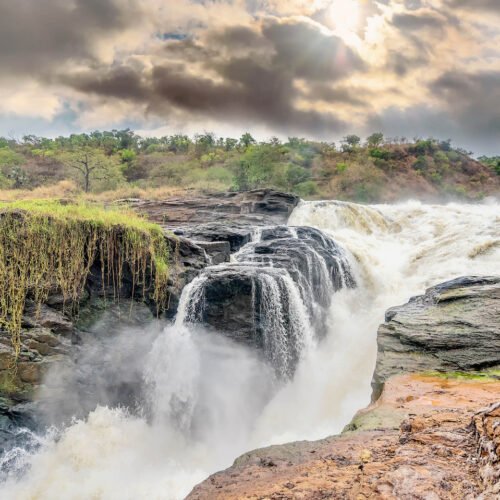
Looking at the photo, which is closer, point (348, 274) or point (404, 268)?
point (348, 274)

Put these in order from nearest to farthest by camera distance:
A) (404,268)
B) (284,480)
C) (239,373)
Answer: (284,480) → (239,373) → (404,268)

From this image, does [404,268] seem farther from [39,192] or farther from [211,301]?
[39,192]

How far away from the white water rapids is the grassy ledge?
4.79 feet

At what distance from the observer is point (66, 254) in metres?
7.54

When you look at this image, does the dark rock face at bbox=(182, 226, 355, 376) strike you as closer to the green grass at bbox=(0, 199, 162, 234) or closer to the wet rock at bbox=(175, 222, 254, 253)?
the green grass at bbox=(0, 199, 162, 234)

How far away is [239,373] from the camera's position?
27.9 ft

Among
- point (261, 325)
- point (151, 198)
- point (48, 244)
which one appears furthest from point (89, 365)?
point (151, 198)

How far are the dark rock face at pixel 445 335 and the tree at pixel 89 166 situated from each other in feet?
88.7

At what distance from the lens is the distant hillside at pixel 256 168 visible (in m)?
31.5

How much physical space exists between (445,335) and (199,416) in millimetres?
5011

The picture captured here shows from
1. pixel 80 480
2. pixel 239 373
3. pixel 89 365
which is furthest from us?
pixel 239 373

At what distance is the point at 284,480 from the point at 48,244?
20.9 feet

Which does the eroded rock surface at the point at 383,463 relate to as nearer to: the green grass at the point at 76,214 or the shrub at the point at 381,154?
the green grass at the point at 76,214

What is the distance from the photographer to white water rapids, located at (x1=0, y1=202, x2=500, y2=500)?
20.6ft
